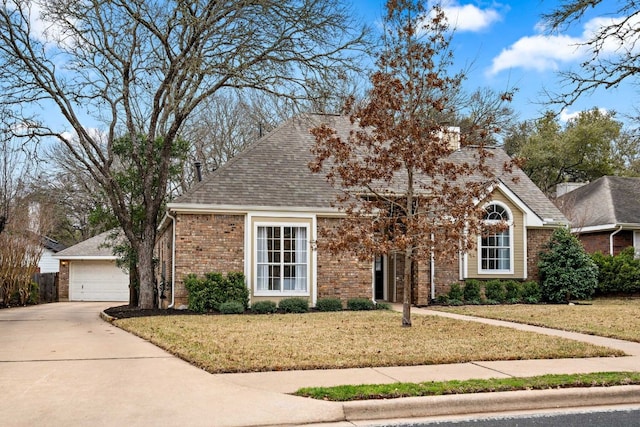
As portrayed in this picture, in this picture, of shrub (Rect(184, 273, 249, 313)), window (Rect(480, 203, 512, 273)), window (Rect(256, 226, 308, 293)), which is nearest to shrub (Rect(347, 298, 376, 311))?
window (Rect(256, 226, 308, 293))

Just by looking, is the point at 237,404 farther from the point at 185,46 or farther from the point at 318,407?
the point at 185,46

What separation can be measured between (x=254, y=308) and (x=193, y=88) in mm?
6192

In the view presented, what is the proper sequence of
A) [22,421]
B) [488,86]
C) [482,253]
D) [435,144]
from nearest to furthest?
1. [22,421]
2. [435,144]
3. [482,253]
4. [488,86]

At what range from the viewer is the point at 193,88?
17562 mm

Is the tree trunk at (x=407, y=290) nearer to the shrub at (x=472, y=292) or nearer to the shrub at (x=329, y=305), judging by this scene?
the shrub at (x=329, y=305)

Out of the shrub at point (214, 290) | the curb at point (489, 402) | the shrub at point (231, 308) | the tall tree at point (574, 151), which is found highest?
the tall tree at point (574, 151)

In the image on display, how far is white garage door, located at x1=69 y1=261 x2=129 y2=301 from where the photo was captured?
34594mm

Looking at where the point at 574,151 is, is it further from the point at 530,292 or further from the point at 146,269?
the point at 146,269

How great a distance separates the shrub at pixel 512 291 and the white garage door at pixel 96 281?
69.9 ft

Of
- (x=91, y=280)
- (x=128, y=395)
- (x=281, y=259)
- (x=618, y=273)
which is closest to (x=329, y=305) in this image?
(x=281, y=259)

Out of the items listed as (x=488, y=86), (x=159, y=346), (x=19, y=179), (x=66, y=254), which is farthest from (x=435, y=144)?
(x=66, y=254)

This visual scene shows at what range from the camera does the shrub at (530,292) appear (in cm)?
2092

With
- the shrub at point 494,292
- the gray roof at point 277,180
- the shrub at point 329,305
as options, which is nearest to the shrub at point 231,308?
the shrub at point 329,305

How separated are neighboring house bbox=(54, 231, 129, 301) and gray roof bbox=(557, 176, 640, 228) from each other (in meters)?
22.6
